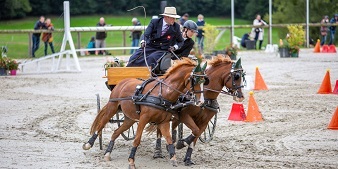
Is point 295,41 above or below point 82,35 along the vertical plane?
below

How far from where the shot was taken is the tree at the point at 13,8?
40978 millimetres

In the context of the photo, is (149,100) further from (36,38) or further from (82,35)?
(82,35)

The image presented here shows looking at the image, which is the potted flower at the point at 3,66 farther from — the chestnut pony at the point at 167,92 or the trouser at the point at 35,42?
the chestnut pony at the point at 167,92

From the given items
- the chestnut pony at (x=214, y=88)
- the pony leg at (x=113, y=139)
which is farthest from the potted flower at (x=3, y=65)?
the chestnut pony at (x=214, y=88)

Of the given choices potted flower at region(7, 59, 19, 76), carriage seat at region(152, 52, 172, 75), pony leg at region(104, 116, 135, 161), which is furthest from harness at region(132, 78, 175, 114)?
potted flower at region(7, 59, 19, 76)

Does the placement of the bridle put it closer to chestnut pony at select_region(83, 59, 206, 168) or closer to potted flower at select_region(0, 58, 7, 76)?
chestnut pony at select_region(83, 59, 206, 168)

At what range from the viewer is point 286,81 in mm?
21875

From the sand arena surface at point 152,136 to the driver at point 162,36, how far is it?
1.59 metres

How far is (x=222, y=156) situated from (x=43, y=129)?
13.7ft

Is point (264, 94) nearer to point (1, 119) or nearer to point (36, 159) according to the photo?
point (1, 119)

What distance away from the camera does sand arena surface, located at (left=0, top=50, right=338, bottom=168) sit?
11008 mm

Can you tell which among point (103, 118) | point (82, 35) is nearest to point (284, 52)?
point (82, 35)

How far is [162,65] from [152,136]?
93.0 inches

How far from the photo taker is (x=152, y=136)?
1364cm
